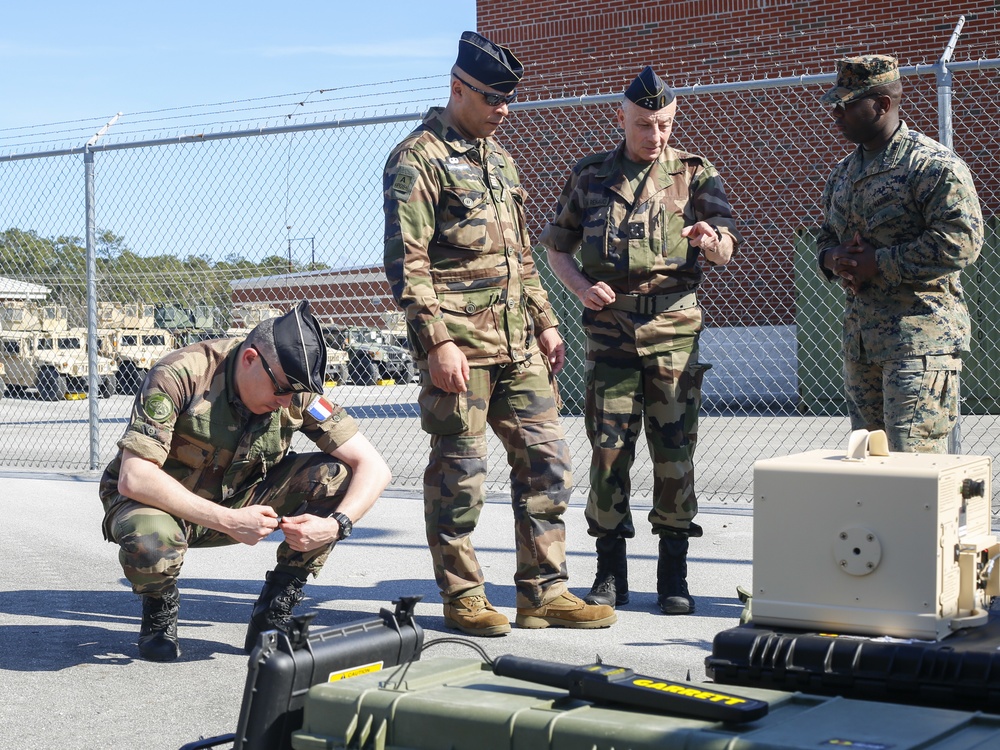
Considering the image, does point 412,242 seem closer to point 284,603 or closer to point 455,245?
point 455,245

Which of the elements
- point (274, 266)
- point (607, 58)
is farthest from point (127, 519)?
point (607, 58)

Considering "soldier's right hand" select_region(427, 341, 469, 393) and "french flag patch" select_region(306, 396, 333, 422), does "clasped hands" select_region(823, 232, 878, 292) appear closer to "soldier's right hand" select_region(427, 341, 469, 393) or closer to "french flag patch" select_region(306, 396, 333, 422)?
"soldier's right hand" select_region(427, 341, 469, 393)

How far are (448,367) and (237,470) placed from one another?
82cm

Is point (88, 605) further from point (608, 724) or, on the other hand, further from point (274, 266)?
point (274, 266)

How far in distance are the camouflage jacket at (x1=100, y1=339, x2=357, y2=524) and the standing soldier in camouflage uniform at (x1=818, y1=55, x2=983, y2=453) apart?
1.84m

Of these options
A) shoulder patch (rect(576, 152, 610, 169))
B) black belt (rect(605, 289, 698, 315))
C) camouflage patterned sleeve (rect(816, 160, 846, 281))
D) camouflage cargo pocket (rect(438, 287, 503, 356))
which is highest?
shoulder patch (rect(576, 152, 610, 169))

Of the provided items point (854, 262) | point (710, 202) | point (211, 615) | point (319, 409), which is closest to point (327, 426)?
point (319, 409)

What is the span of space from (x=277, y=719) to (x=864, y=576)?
1.27 m

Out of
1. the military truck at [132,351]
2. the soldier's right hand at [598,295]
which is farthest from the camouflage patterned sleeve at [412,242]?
the military truck at [132,351]

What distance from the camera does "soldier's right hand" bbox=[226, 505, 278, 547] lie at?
3734mm

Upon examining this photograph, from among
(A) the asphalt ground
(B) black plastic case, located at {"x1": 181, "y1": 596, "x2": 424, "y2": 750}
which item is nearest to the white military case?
(A) the asphalt ground

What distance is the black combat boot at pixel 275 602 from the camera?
4.02m

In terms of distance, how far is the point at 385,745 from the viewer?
2.12m

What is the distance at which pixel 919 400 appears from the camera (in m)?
3.94
